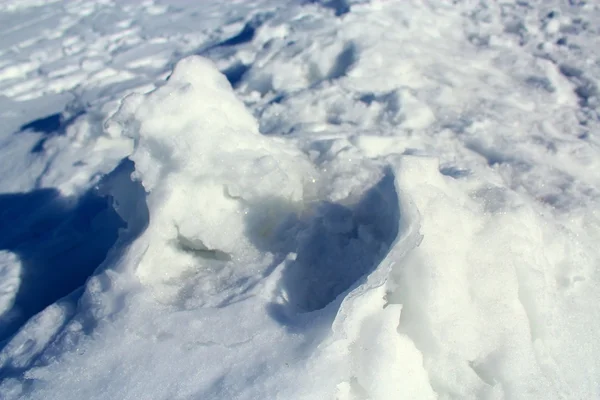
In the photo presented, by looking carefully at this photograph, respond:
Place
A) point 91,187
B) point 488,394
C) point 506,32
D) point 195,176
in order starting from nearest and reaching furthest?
point 488,394 → point 195,176 → point 91,187 → point 506,32

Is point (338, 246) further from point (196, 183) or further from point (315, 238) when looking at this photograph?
point (196, 183)

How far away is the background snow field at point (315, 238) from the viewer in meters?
1.39

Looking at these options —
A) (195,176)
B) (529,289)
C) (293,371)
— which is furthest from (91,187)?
(529,289)

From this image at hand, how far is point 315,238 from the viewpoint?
6.08ft

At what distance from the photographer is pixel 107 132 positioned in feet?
10.2

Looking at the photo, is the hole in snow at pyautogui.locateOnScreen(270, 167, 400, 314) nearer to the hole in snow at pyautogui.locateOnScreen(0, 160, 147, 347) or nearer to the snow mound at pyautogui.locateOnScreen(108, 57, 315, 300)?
the snow mound at pyautogui.locateOnScreen(108, 57, 315, 300)

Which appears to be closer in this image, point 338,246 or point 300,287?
point 300,287

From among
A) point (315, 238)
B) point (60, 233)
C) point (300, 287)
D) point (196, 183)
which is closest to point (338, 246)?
point (315, 238)

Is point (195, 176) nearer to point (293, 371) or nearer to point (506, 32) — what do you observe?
point (293, 371)

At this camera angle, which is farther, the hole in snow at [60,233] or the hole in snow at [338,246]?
the hole in snow at [60,233]

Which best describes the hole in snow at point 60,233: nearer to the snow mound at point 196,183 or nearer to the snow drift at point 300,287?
the snow drift at point 300,287

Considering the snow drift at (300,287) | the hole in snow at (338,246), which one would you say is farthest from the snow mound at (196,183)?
the hole in snow at (338,246)

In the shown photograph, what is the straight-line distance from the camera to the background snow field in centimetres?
139

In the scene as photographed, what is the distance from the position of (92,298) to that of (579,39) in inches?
151
